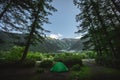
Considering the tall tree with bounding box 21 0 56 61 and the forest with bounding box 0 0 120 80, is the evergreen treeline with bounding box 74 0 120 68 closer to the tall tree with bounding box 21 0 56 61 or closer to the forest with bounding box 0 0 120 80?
the forest with bounding box 0 0 120 80

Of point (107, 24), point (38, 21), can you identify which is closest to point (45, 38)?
point (38, 21)

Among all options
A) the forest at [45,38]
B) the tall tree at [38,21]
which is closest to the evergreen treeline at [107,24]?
the forest at [45,38]

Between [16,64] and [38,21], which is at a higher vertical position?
[38,21]

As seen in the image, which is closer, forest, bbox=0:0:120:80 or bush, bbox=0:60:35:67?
forest, bbox=0:0:120:80

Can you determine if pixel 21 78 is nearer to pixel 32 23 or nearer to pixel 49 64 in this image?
pixel 49 64

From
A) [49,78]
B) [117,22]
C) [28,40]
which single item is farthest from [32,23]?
[117,22]

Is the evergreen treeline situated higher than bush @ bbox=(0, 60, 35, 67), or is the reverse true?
the evergreen treeline

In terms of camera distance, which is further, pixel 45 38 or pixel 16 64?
pixel 45 38

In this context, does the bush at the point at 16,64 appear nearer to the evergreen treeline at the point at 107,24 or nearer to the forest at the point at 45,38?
the forest at the point at 45,38

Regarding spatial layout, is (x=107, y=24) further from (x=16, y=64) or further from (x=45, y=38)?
(x=16, y=64)

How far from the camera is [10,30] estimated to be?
16547 mm

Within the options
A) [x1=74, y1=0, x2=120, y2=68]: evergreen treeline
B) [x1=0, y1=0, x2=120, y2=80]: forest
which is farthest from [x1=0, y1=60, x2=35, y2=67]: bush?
[x1=74, y1=0, x2=120, y2=68]: evergreen treeline

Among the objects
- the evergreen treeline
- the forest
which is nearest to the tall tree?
the forest

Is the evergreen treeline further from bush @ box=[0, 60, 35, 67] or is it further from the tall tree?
bush @ box=[0, 60, 35, 67]
